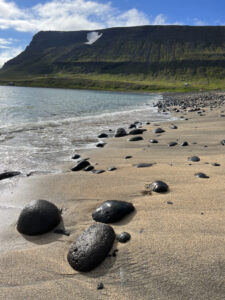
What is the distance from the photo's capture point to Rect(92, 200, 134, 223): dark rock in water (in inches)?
183

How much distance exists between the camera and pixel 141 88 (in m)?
109

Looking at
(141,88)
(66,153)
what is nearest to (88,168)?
(66,153)

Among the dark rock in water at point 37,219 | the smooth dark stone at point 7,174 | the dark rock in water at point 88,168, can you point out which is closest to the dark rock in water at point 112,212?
the dark rock in water at point 37,219

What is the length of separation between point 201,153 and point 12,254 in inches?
297

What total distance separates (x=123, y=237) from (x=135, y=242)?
212 millimetres

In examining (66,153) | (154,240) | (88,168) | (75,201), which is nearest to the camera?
(154,240)

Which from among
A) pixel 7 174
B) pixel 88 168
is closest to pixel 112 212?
pixel 88 168

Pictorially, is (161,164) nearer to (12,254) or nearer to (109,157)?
(109,157)

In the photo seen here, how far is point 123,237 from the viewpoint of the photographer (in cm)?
392

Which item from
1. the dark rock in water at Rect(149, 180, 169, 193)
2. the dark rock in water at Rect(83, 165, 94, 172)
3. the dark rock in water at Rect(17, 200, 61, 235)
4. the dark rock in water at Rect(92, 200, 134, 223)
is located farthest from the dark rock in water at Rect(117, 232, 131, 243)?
the dark rock in water at Rect(83, 165, 94, 172)

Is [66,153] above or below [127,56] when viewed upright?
below

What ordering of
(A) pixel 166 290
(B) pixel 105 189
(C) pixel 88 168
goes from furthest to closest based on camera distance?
(C) pixel 88 168, (B) pixel 105 189, (A) pixel 166 290

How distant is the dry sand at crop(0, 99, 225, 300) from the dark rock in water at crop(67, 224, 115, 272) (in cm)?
10

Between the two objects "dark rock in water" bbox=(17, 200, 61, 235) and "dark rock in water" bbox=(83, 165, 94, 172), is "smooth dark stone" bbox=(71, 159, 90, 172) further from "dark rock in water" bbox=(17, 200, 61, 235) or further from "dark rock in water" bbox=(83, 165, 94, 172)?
"dark rock in water" bbox=(17, 200, 61, 235)
